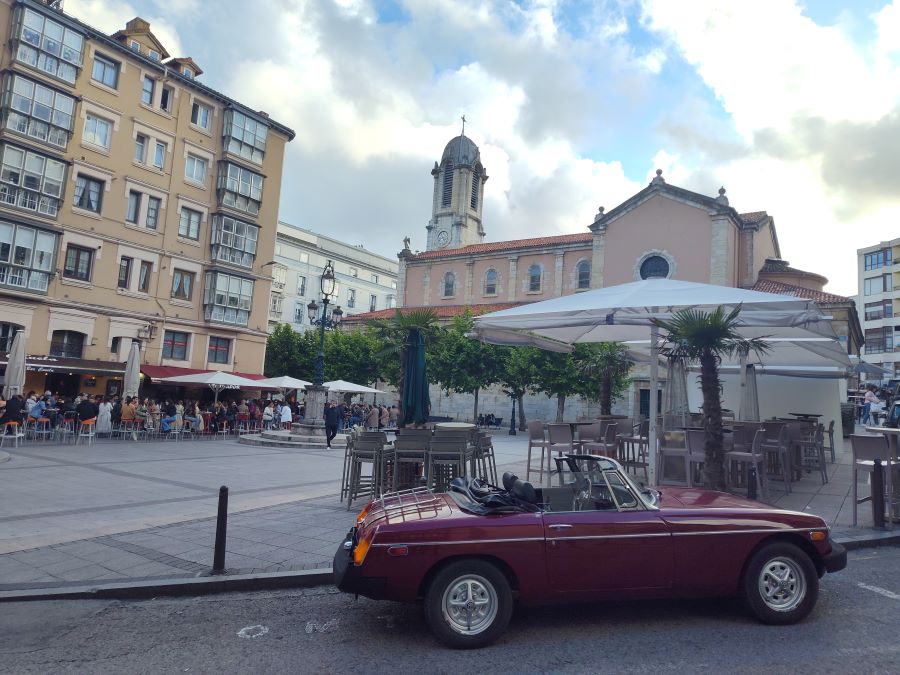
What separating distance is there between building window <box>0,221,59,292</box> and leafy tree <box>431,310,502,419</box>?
19.5m

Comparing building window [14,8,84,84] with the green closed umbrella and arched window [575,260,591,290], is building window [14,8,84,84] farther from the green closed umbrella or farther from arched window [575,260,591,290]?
arched window [575,260,591,290]

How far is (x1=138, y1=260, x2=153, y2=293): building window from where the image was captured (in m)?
27.5

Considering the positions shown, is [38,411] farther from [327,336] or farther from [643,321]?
[327,336]

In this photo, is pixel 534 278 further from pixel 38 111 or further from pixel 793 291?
pixel 38 111

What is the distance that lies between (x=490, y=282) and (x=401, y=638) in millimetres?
44937

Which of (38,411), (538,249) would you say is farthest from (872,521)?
(538,249)

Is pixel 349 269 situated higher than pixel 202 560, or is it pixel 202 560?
pixel 349 269

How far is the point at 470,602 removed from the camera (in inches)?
170

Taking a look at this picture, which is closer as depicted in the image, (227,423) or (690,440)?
(690,440)

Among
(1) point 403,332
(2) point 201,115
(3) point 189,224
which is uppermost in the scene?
(2) point 201,115

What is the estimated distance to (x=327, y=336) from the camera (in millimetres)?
45938

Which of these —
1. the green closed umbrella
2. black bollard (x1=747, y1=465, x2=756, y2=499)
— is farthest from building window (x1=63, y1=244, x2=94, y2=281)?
black bollard (x1=747, y1=465, x2=756, y2=499)

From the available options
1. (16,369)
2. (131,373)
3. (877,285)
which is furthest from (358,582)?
(877,285)

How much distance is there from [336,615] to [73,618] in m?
2.18
